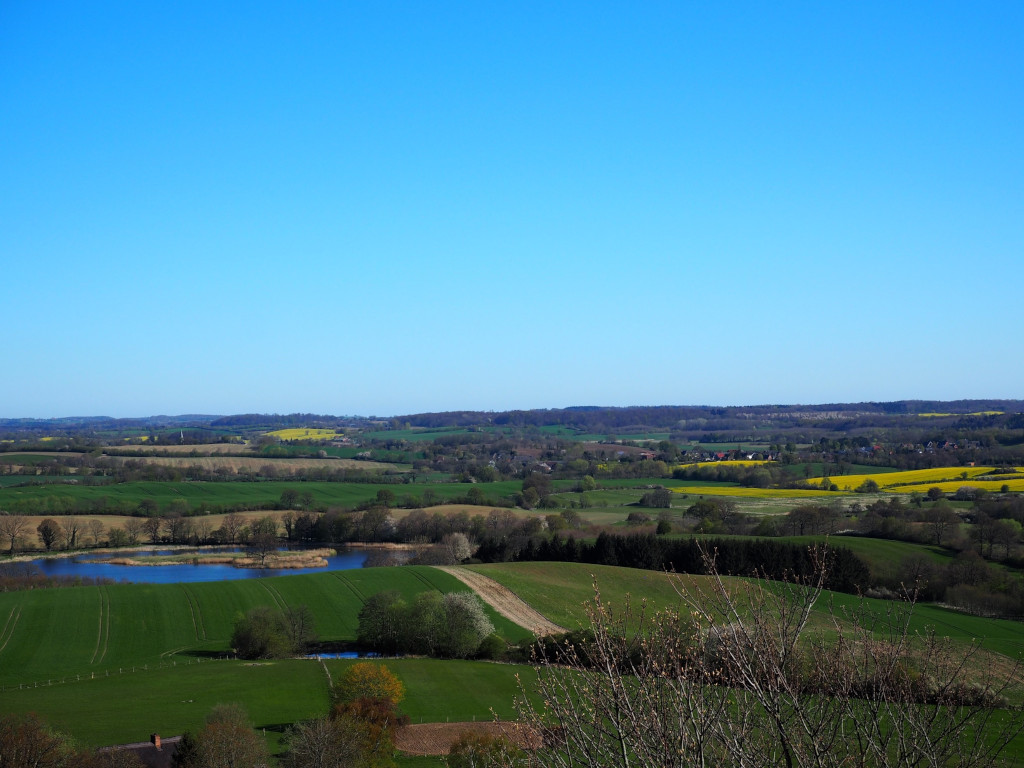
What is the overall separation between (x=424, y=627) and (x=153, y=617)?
53.2 ft

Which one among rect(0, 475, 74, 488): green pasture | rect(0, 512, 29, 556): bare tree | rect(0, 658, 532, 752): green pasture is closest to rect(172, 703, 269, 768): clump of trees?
rect(0, 658, 532, 752): green pasture

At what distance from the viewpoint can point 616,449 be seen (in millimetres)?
139875

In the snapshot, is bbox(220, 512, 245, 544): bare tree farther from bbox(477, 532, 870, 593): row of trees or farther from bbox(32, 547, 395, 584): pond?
bbox(477, 532, 870, 593): row of trees

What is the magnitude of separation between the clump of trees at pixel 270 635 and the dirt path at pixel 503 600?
10.2 m

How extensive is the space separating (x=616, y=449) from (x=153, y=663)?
106347 millimetres

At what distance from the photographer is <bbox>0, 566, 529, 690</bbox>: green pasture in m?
39.4

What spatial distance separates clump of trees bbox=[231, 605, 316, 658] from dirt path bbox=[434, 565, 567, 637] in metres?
10.2

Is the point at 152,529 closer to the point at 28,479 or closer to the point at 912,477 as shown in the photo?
the point at 28,479

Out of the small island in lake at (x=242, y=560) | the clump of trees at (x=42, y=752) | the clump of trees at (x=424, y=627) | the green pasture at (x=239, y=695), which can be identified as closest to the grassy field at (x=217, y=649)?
the green pasture at (x=239, y=695)

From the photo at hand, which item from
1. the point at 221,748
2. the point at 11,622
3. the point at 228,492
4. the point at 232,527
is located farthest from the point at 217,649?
the point at 228,492

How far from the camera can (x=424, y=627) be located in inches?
1590

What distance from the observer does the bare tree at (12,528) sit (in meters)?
70.2

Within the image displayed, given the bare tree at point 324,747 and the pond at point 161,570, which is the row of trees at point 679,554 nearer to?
the pond at point 161,570

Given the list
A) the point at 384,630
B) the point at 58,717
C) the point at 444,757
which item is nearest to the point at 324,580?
the point at 384,630
